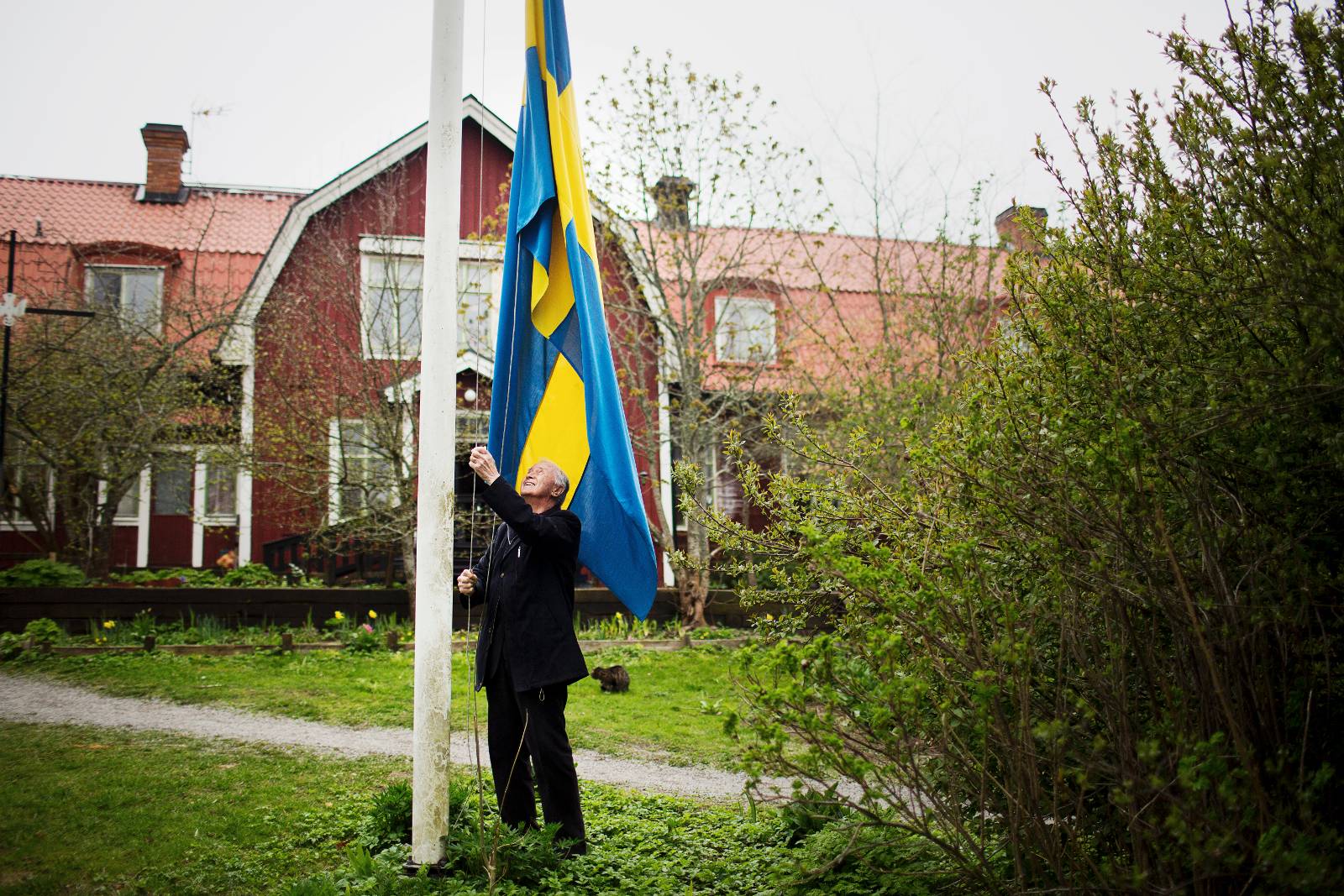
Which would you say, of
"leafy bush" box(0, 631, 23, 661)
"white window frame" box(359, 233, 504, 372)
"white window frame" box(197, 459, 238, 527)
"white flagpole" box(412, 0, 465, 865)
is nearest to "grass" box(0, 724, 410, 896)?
"white flagpole" box(412, 0, 465, 865)

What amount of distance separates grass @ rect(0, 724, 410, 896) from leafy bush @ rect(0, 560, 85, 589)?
522cm

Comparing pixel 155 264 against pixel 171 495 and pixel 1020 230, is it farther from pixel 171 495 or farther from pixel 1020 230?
pixel 1020 230

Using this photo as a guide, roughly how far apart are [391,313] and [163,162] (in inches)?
398

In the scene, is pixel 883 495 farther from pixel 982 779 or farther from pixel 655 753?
pixel 655 753

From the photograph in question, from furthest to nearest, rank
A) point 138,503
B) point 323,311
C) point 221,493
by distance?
point 138,503 < point 221,493 < point 323,311

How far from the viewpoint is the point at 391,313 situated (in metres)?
14.7

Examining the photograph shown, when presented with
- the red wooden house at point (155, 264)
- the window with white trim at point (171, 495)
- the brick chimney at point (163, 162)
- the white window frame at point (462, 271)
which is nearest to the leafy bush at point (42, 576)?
the red wooden house at point (155, 264)

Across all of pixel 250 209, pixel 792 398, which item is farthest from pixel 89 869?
pixel 250 209

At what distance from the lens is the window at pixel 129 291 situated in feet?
48.5

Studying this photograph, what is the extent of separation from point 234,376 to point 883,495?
46.5ft

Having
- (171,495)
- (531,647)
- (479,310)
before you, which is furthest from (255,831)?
(171,495)

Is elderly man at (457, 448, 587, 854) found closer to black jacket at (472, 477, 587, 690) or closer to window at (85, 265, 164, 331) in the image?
black jacket at (472, 477, 587, 690)

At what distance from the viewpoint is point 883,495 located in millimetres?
4297

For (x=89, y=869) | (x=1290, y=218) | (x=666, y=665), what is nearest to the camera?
(x=1290, y=218)
